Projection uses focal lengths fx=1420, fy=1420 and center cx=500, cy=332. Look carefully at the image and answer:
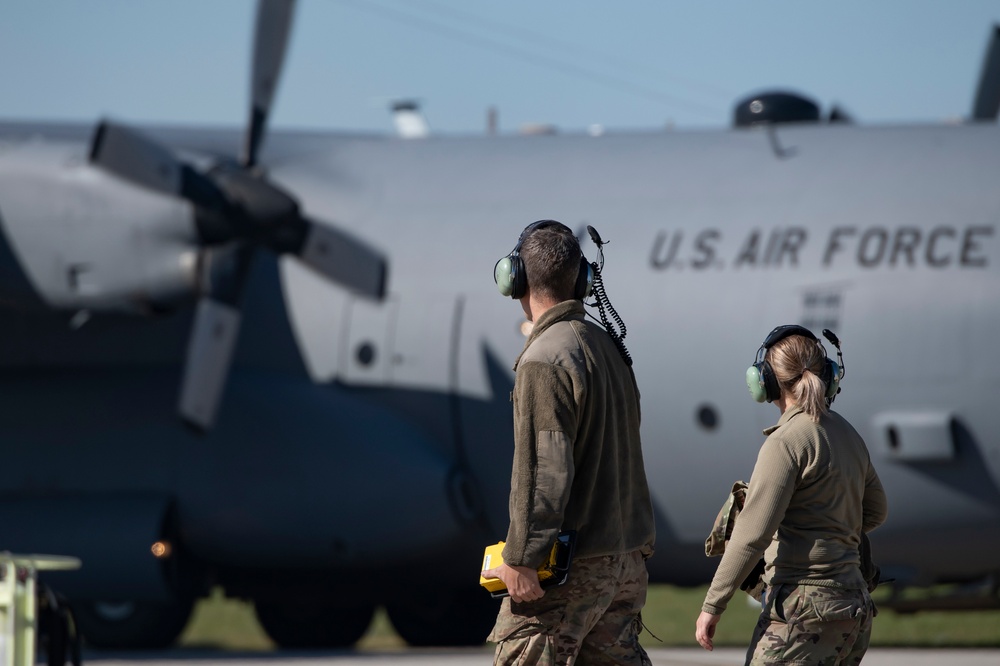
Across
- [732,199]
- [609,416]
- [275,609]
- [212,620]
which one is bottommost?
[212,620]

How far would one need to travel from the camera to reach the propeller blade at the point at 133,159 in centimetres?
Answer: 1086

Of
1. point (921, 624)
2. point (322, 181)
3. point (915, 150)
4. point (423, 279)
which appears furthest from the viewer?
point (921, 624)

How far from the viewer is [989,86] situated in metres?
11.9

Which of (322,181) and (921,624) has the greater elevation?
(322,181)

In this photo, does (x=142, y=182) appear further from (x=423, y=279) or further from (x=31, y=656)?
(x=31, y=656)

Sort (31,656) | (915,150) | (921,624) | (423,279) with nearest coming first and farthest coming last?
(31,656), (915,150), (423,279), (921,624)

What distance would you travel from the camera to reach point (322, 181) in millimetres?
12477

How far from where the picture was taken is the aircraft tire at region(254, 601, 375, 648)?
14109 mm

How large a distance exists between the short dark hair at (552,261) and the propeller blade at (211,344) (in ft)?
24.4

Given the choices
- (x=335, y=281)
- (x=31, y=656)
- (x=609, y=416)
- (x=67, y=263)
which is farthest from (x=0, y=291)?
(x=609, y=416)

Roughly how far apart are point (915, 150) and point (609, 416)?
753cm

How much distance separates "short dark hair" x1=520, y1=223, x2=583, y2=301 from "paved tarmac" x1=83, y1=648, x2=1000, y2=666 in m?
5.94

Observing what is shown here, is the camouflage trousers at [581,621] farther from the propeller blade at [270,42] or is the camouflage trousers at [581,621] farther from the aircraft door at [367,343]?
the propeller blade at [270,42]

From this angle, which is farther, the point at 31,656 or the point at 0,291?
the point at 0,291
